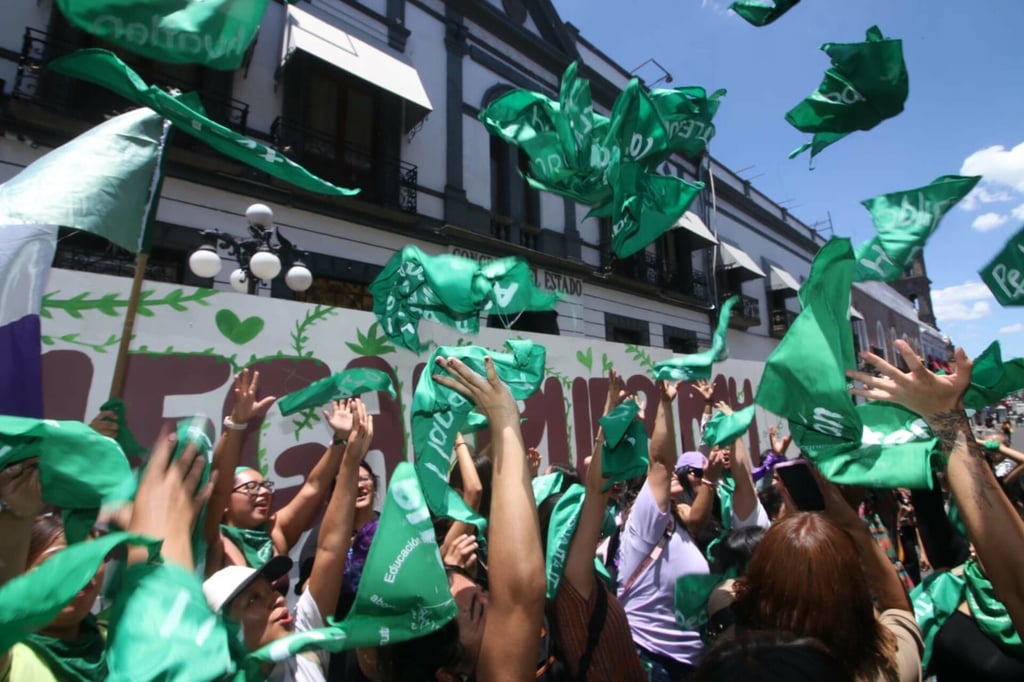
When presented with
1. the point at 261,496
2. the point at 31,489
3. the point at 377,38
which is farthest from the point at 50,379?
the point at 377,38

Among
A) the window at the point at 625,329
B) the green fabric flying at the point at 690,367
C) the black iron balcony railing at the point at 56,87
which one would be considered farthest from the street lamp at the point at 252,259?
the window at the point at 625,329

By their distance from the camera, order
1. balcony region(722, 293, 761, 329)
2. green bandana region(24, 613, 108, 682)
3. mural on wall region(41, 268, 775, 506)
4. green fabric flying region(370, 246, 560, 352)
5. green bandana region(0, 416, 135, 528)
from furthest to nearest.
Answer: balcony region(722, 293, 761, 329) → mural on wall region(41, 268, 775, 506) → green fabric flying region(370, 246, 560, 352) → green bandana region(24, 613, 108, 682) → green bandana region(0, 416, 135, 528)

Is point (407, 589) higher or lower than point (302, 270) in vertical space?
lower

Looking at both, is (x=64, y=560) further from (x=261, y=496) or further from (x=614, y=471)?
(x=261, y=496)

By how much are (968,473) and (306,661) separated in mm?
1975

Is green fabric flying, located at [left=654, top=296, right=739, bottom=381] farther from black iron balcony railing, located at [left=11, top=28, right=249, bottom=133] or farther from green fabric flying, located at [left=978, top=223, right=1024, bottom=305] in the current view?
black iron balcony railing, located at [left=11, top=28, right=249, bottom=133]

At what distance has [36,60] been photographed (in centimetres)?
672

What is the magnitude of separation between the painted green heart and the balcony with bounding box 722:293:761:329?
17038 millimetres

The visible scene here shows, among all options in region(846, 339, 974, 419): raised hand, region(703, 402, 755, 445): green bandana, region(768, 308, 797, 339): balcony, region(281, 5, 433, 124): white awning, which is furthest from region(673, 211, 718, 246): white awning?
region(846, 339, 974, 419): raised hand

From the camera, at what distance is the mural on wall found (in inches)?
121

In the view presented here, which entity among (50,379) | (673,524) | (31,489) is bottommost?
(673,524)

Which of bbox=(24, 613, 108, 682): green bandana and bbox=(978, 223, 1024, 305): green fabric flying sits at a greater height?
bbox=(978, 223, 1024, 305): green fabric flying

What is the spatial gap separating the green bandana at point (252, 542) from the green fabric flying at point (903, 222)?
267cm

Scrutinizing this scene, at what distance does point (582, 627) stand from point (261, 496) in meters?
1.68
